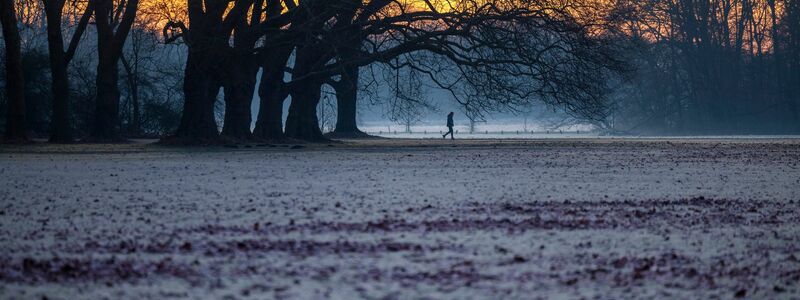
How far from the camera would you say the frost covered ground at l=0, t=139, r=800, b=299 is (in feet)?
25.4

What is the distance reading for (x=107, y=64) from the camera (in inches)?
1715

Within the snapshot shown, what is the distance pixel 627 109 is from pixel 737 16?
1007cm

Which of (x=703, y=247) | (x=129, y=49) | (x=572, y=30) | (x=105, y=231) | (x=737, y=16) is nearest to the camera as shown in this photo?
(x=703, y=247)

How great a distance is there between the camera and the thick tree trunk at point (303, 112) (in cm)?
4597

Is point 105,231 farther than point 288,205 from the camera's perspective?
No

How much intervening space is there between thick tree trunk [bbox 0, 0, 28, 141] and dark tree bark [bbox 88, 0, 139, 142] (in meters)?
3.01

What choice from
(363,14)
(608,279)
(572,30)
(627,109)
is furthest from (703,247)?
(627,109)

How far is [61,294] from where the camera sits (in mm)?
7340

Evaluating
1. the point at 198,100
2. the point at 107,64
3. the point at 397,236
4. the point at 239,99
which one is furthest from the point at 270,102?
the point at 397,236

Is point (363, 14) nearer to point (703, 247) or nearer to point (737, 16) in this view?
point (703, 247)

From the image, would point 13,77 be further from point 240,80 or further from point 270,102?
point 270,102

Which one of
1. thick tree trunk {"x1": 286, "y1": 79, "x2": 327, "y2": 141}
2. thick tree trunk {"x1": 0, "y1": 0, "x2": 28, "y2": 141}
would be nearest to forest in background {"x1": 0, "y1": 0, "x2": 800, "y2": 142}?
thick tree trunk {"x1": 286, "y1": 79, "x2": 327, "y2": 141}

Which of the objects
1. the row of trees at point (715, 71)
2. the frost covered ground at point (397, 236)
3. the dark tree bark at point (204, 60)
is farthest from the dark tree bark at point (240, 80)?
the row of trees at point (715, 71)

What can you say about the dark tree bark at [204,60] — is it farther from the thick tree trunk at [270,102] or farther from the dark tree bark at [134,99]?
the dark tree bark at [134,99]
